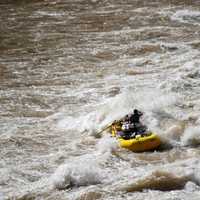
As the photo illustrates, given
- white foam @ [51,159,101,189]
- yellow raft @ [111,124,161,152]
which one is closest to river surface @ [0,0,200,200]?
white foam @ [51,159,101,189]

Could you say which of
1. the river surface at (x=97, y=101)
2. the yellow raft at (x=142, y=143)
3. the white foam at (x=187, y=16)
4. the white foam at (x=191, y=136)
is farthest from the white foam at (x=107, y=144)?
the white foam at (x=187, y=16)

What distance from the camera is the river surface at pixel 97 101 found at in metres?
10.8

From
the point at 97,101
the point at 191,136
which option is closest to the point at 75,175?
the point at 191,136

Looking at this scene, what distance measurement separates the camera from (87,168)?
1114cm

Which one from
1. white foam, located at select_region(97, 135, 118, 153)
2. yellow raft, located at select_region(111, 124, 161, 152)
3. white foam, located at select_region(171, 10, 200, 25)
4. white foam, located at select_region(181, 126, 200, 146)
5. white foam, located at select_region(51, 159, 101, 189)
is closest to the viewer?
white foam, located at select_region(51, 159, 101, 189)

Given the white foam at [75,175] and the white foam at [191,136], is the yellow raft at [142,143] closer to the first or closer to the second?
the white foam at [191,136]

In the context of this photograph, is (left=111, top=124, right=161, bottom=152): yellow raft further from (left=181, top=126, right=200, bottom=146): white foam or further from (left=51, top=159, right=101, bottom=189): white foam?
(left=51, top=159, right=101, bottom=189): white foam

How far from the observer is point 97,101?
15.6m

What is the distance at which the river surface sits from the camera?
35.5ft

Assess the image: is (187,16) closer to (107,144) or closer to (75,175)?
(107,144)

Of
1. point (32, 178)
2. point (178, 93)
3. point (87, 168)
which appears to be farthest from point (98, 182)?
point (178, 93)

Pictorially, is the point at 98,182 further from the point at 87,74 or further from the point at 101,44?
the point at 101,44

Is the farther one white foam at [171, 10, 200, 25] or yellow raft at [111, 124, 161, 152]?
white foam at [171, 10, 200, 25]

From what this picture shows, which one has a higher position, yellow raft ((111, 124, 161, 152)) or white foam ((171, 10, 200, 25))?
white foam ((171, 10, 200, 25))
